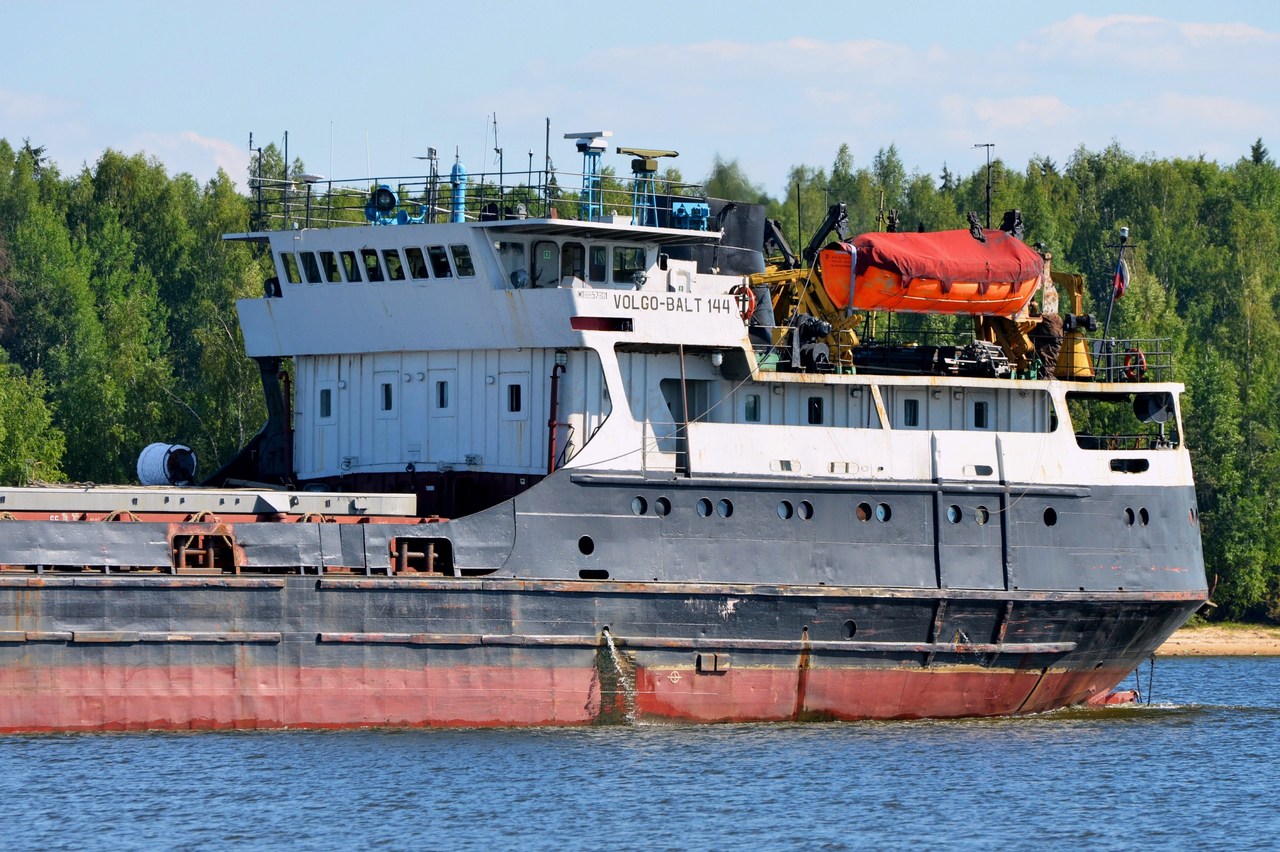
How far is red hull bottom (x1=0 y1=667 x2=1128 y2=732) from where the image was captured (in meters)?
22.6

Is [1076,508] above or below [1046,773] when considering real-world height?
above

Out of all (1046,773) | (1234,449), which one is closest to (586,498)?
(1046,773)

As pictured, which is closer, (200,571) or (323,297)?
(200,571)

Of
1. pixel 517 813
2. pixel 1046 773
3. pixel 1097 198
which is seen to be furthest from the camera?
pixel 1097 198

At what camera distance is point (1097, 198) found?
7131 centimetres

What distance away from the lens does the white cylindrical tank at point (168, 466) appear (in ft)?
91.1

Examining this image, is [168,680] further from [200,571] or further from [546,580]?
[546,580]

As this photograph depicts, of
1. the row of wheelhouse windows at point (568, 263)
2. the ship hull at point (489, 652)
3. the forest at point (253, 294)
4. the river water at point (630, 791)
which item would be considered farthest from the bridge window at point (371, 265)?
the forest at point (253, 294)

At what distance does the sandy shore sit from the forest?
1067 mm

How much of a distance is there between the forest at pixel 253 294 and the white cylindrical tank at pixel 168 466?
1693 cm

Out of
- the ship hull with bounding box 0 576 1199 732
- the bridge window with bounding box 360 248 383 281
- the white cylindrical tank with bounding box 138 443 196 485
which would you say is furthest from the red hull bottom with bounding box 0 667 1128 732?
the bridge window with bounding box 360 248 383 281

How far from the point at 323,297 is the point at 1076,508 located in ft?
34.3

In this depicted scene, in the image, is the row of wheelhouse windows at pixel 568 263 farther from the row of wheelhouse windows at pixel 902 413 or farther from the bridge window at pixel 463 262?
the row of wheelhouse windows at pixel 902 413

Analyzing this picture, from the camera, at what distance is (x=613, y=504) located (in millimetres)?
24375
